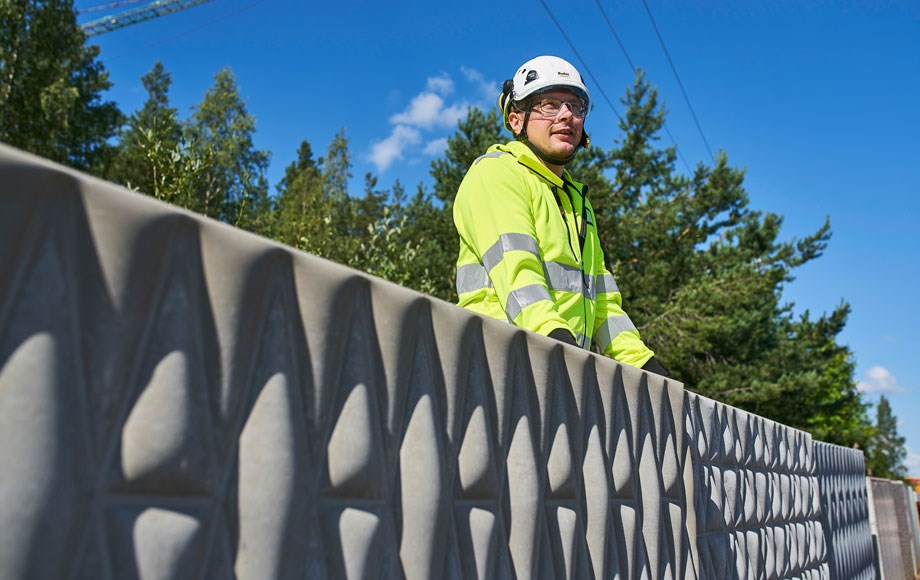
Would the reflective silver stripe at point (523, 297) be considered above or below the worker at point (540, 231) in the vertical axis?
below

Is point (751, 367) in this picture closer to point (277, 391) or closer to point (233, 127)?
point (277, 391)

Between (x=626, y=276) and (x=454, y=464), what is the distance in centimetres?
1681

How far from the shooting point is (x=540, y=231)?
3051 millimetres

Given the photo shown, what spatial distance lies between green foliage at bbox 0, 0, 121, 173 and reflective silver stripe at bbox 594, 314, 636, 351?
24755mm

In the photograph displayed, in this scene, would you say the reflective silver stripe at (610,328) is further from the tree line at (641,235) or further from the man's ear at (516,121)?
the tree line at (641,235)

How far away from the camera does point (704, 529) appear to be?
125 inches

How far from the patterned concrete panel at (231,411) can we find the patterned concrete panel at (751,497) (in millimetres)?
1611

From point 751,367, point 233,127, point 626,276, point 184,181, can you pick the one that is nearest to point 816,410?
point 751,367

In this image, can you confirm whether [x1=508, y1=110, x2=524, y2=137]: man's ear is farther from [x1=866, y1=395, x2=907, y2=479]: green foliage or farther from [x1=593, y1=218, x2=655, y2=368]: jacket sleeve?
[x1=866, y1=395, x2=907, y2=479]: green foliage

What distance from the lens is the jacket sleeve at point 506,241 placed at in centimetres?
262

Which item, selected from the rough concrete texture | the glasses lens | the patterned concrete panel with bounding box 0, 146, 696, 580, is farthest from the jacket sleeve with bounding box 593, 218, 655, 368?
the patterned concrete panel with bounding box 0, 146, 696, 580

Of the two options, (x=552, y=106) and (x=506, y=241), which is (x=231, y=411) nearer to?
(x=506, y=241)

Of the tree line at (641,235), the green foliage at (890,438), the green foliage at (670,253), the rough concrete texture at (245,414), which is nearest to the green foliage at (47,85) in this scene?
the tree line at (641,235)

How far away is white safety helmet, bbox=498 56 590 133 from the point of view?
3328 mm
